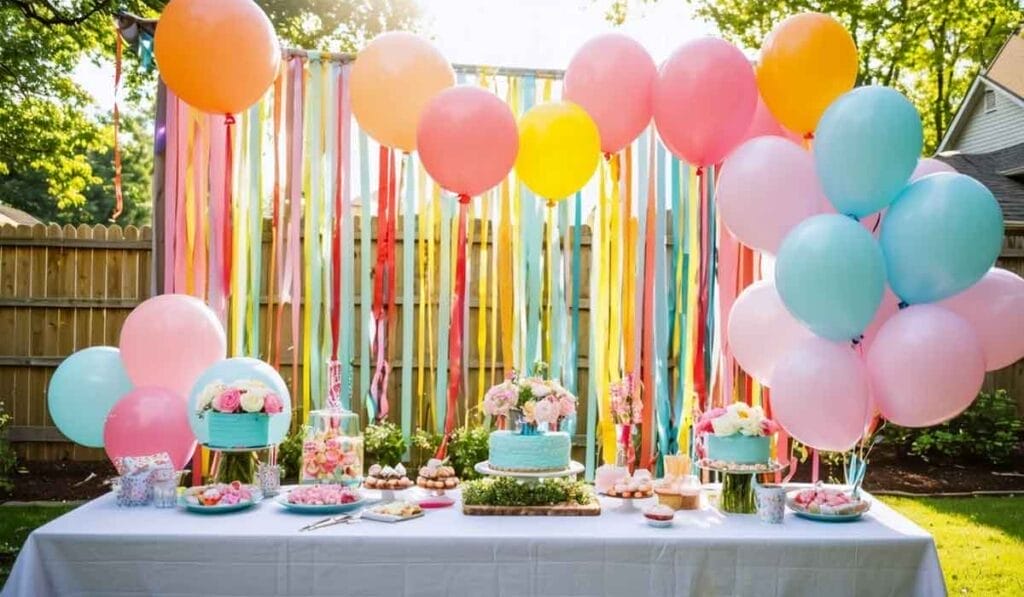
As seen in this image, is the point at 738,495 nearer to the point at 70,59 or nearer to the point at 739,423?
the point at 739,423

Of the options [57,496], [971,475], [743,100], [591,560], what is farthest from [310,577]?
[971,475]

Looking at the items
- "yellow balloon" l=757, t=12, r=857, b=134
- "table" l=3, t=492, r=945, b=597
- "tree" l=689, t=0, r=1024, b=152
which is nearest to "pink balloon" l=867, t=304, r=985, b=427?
"table" l=3, t=492, r=945, b=597

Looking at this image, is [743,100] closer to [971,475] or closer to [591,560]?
[591,560]

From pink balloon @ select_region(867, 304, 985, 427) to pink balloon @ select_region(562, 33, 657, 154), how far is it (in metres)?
1.35

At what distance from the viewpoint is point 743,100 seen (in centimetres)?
365

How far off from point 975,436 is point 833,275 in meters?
4.53

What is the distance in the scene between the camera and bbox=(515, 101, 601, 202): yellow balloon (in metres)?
3.73

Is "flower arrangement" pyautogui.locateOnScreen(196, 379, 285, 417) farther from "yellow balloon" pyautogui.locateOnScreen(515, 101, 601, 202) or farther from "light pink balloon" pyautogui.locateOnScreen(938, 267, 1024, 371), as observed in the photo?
"light pink balloon" pyautogui.locateOnScreen(938, 267, 1024, 371)

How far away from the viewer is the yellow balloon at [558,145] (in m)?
3.73

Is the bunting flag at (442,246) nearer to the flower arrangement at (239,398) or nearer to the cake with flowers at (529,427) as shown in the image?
the cake with flowers at (529,427)

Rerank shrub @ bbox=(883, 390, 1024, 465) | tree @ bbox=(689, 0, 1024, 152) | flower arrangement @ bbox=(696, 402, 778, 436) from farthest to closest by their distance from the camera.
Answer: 1. tree @ bbox=(689, 0, 1024, 152)
2. shrub @ bbox=(883, 390, 1024, 465)
3. flower arrangement @ bbox=(696, 402, 778, 436)

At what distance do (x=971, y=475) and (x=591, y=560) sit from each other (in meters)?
4.73

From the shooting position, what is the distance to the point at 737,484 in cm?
320

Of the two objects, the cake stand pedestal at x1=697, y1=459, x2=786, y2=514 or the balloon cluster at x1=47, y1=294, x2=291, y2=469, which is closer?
the cake stand pedestal at x1=697, y1=459, x2=786, y2=514
